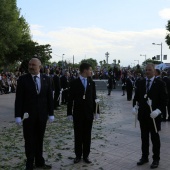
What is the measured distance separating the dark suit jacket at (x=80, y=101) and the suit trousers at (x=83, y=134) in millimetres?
106

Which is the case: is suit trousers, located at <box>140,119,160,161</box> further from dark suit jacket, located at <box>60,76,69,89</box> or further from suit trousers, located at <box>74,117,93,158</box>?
dark suit jacket, located at <box>60,76,69,89</box>

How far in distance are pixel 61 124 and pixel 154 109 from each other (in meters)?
5.14

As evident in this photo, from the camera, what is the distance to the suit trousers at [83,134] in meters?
5.84

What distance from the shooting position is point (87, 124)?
587 cm

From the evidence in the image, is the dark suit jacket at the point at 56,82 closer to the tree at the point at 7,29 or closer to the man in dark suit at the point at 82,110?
the man in dark suit at the point at 82,110

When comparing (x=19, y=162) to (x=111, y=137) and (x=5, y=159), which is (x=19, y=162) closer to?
(x=5, y=159)

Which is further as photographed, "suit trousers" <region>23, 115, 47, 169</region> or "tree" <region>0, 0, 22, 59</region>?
"tree" <region>0, 0, 22, 59</region>

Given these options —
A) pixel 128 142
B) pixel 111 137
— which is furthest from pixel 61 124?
pixel 128 142

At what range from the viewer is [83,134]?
19.4 feet

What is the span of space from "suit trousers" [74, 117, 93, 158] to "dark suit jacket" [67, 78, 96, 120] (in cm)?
Result: 11

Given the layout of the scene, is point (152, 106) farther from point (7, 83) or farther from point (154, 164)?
point (7, 83)

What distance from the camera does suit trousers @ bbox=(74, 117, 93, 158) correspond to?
584cm

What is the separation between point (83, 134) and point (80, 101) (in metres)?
0.68

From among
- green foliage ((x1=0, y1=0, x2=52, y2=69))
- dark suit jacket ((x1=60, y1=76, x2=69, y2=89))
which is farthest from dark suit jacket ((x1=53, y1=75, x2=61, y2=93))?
green foliage ((x1=0, y1=0, x2=52, y2=69))
